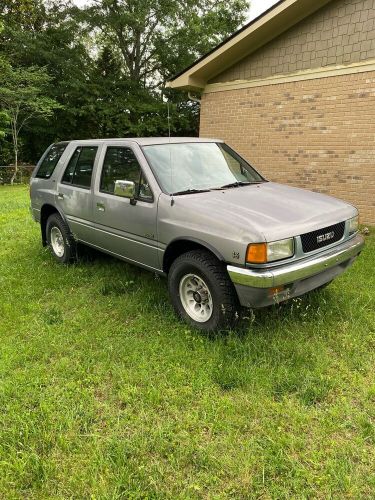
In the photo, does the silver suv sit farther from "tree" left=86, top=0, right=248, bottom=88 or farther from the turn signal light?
"tree" left=86, top=0, right=248, bottom=88

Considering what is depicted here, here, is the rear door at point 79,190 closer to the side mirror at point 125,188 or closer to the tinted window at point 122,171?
the tinted window at point 122,171

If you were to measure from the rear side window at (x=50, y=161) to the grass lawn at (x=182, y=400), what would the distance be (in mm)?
2097

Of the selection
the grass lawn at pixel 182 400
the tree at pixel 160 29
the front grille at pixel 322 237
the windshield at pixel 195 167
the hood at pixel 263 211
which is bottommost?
the grass lawn at pixel 182 400

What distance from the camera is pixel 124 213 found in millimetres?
4141

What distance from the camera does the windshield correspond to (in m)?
3.88

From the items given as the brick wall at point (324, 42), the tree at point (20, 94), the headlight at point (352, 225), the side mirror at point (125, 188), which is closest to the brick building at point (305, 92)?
the brick wall at point (324, 42)

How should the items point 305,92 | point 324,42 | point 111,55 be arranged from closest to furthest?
1. point 324,42
2. point 305,92
3. point 111,55

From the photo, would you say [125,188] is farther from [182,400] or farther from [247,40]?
[247,40]

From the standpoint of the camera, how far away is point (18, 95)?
62.6ft

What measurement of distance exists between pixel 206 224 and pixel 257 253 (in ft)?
1.78

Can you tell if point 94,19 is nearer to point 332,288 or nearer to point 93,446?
point 332,288

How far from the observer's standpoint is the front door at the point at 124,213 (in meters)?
3.88

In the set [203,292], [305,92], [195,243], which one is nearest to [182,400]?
[203,292]

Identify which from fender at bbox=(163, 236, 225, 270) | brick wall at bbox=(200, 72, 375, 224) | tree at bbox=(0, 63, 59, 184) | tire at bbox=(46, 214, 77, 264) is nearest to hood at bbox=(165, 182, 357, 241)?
fender at bbox=(163, 236, 225, 270)
